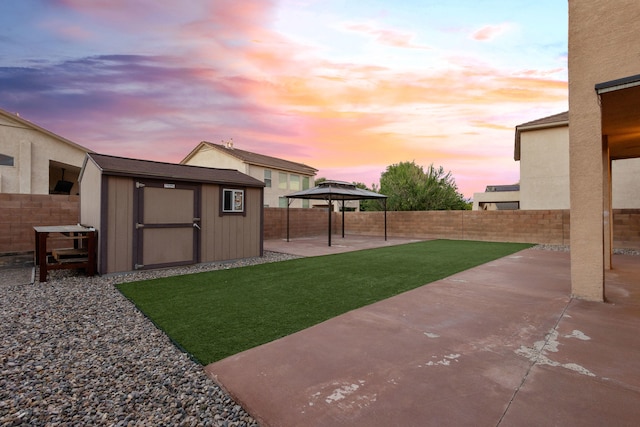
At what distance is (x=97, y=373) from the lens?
225cm

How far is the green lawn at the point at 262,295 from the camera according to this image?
2979 mm

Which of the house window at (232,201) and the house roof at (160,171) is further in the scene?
the house window at (232,201)

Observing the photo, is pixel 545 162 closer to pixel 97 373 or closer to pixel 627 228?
pixel 627 228

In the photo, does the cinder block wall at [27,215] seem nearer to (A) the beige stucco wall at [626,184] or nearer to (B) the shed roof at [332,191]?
(B) the shed roof at [332,191]

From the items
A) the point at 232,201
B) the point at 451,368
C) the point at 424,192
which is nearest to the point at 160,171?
the point at 232,201

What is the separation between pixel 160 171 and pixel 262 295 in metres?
4.10

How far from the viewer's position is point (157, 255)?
6.44m

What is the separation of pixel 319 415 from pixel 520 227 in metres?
13.7

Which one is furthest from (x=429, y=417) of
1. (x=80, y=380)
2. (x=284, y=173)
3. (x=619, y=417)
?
(x=284, y=173)

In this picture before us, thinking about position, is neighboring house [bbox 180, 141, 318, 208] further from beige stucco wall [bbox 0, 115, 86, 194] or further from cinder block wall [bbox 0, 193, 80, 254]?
cinder block wall [bbox 0, 193, 80, 254]

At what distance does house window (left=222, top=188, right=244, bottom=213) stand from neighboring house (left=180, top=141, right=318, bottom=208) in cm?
1082

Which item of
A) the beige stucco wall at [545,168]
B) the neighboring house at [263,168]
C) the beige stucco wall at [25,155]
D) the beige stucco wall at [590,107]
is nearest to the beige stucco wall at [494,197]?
the beige stucco wall at [545,168]

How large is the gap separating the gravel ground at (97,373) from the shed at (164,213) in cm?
220

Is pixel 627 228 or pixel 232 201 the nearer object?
pixel 232 201
